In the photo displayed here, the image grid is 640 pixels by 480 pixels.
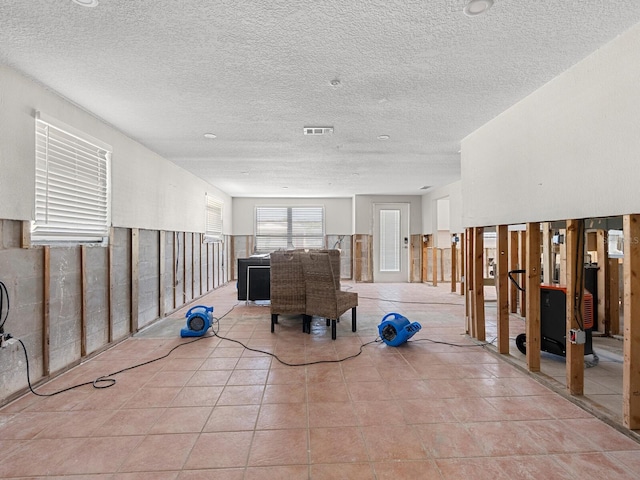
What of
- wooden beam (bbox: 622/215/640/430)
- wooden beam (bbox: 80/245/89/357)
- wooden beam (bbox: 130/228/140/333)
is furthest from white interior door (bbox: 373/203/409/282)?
wooden beam (bbox: 622/215/640/430)

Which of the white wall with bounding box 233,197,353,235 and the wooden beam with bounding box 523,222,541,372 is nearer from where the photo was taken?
the wooden beam with bounding box 523,222,541,372

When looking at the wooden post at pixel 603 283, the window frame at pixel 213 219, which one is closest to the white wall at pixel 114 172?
the window frame at pixel 213 219

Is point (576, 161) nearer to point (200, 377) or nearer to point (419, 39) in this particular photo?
point (419, 39)

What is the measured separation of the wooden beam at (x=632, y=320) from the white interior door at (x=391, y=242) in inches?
287

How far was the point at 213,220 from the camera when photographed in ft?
25.7

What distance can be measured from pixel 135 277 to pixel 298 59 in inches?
128

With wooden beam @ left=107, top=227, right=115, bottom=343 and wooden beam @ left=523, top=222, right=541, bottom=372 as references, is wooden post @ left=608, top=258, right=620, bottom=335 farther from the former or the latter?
wooden beam @ left=107, top=227, right=115, bottom=343

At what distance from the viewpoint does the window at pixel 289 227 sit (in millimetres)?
9773

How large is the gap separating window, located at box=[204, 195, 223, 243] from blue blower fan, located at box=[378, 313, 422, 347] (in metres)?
4.68

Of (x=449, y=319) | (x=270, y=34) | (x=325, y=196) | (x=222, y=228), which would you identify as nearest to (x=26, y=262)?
(x=270, y=34)

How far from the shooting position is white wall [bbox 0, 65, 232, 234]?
2.43 meters

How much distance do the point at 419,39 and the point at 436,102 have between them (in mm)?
1064

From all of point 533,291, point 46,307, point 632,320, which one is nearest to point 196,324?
point 46,307

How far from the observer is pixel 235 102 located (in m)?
3.04
